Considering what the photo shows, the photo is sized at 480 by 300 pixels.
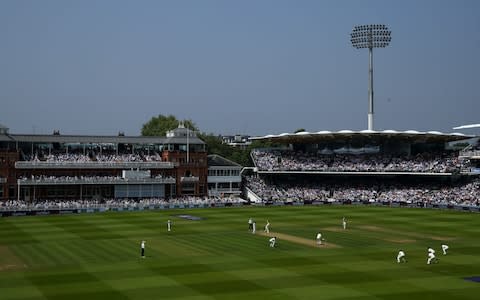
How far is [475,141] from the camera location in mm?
78812

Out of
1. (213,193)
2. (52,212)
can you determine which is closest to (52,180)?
(52,212)

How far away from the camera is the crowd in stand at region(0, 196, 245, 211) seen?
6297 cm

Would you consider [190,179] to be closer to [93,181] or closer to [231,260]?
[93,181]

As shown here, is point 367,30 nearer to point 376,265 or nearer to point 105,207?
point 105,207

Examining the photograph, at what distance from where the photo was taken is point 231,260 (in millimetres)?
33531

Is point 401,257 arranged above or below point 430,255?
below

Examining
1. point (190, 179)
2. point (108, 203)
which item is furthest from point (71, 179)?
point (190, 179)

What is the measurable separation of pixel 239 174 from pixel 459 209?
2815 cm

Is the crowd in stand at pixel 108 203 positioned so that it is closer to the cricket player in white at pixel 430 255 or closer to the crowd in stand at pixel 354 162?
the crowd in stand at pixel 354 162

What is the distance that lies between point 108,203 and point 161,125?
172ft

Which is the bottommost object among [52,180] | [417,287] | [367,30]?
[417,287]

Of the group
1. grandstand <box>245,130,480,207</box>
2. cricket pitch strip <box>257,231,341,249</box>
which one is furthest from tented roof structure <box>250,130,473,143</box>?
cricket pitch strip <box>257,231,341,249</box>

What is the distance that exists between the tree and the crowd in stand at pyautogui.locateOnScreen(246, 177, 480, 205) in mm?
37598

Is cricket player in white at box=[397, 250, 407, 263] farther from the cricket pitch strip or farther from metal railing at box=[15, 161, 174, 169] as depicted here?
metal railing at box=[15, 161, 174, 169]
